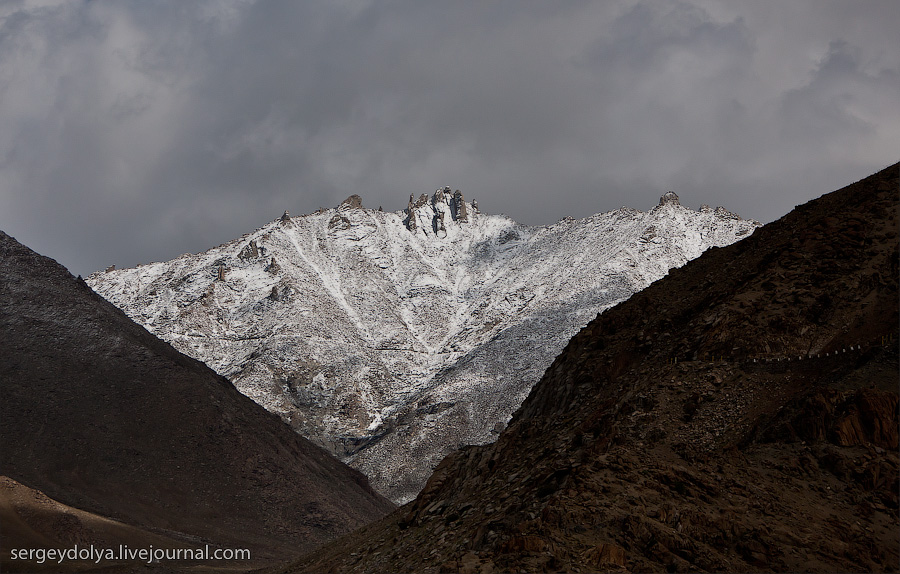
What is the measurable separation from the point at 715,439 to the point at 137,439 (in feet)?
268

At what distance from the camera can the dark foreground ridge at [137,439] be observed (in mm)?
88875

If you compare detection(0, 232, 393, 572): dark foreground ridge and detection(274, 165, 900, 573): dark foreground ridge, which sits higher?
detection(0, 232, 393, 572): dark foreground ridge

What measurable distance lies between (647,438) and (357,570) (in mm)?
11125

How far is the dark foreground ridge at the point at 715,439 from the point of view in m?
22.0

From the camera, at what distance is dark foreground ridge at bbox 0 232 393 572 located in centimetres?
8888

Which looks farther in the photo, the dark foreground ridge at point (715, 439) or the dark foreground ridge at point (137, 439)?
the dark foreground ridge at point (137, 439)

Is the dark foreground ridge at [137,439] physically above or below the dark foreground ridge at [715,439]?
above

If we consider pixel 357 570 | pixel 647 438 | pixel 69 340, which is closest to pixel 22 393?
pixel 69 340

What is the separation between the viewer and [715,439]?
28203 mm

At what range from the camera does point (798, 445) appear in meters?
25.7

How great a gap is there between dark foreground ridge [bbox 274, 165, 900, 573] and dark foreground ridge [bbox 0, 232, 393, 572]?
167 ft

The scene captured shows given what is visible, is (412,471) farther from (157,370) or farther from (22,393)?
(22,393)

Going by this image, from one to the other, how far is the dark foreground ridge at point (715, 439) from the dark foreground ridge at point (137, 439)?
5099 centimetres

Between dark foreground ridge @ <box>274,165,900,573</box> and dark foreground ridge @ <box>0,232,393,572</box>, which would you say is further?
dark foreground ridge @ <box>0,232,393,572</box>
